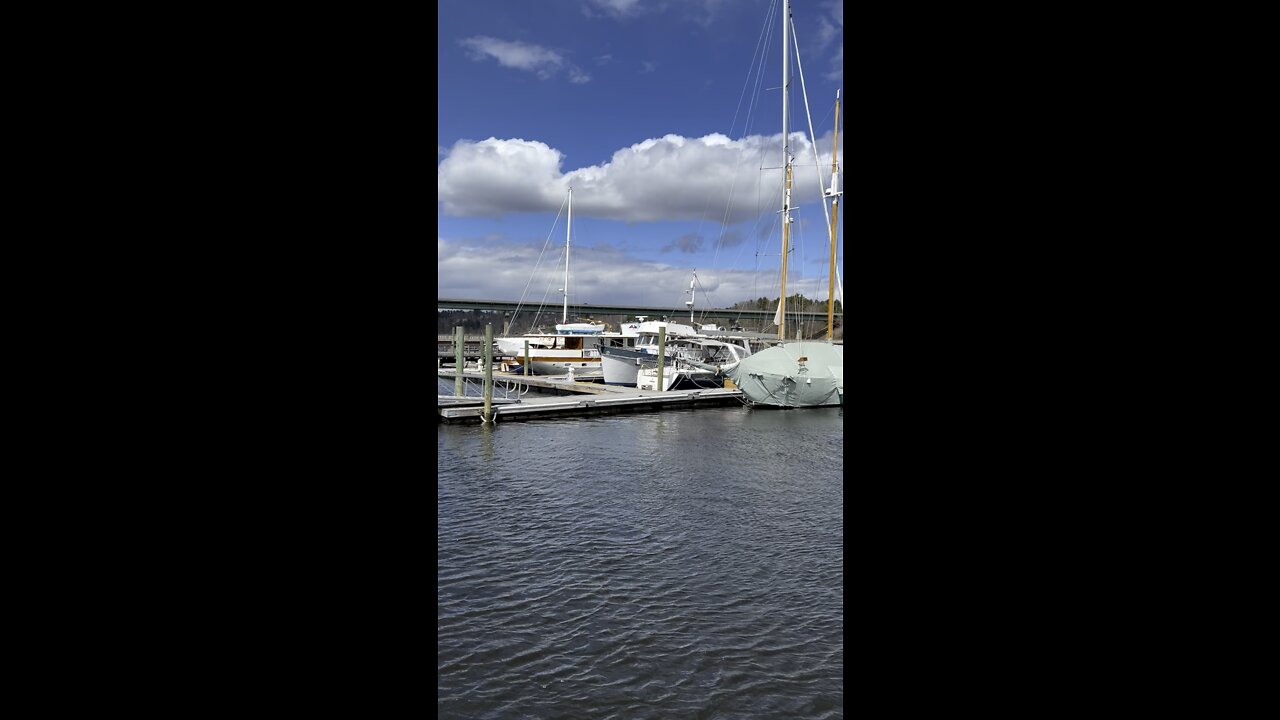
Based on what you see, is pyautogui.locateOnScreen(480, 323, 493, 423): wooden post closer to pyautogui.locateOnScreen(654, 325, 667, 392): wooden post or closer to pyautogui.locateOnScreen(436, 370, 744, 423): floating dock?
pyautogui.locateOnScreen(436, 370, 744, 423): floating dock

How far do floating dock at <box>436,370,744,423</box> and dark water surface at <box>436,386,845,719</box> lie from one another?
5073 mm

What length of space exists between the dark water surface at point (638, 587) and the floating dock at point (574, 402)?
16.6ft

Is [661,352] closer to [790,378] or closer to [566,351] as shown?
[790,378]

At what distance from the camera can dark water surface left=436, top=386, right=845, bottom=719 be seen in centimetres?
605

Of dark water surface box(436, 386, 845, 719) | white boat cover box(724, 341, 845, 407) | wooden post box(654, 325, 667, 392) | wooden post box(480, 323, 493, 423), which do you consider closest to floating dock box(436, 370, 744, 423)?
wooden post box(480, 323, 493, 423)

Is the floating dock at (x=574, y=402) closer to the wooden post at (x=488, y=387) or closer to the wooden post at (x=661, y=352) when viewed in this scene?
the wooden post at (x=488, y=387)

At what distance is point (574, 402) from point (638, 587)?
629 inches

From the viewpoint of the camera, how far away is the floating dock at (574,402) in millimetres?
22297

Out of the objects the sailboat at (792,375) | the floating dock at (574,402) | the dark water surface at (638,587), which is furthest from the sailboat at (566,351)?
the dark water surface at (638,587)

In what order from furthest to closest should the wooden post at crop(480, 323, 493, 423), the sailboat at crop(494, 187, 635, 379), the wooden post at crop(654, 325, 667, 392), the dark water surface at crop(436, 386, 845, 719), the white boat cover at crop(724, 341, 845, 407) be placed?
the sailboat at crop(494, 187, 635, 379) → the wooden post at crop(654, 325, 667, 392) → the white boat cover at crop(724, 341, 845, 407) → the wooden post at crop(480, 323, 493, 423) → the dark water surface at crop(436, 386, 845, 719)
